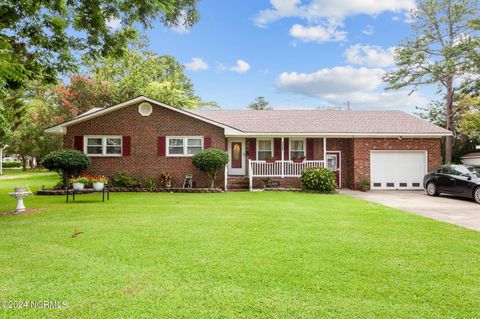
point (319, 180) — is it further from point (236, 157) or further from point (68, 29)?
point (68, 29)

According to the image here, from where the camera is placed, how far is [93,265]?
4438mm

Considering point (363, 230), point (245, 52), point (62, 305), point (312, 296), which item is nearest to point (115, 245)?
point (62, 305)

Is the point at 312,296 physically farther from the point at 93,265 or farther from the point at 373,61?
the point at 373,61

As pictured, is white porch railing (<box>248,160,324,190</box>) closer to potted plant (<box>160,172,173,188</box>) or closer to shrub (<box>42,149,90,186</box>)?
potted plant (<box>160,172,173,188</box>)

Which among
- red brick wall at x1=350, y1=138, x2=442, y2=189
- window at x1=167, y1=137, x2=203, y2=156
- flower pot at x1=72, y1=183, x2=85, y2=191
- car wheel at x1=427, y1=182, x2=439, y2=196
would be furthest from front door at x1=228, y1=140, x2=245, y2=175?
car wheel at x1=427, y1=182, x2=439, y2=196

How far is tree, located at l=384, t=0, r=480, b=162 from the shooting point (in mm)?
23969

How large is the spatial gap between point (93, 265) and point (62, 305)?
1212 mm

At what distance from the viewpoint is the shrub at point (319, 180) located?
14.8 meters

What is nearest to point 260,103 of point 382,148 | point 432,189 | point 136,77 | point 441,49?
point 136,77

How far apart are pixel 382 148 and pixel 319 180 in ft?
16.5

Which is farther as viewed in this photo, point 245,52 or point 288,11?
point 245,52

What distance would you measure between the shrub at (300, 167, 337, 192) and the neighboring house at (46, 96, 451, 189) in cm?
150

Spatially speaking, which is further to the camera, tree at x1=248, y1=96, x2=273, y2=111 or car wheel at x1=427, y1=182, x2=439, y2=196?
tree at x1=248, y1=96, x2=273, y2=111

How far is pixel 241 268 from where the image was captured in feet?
14.1
